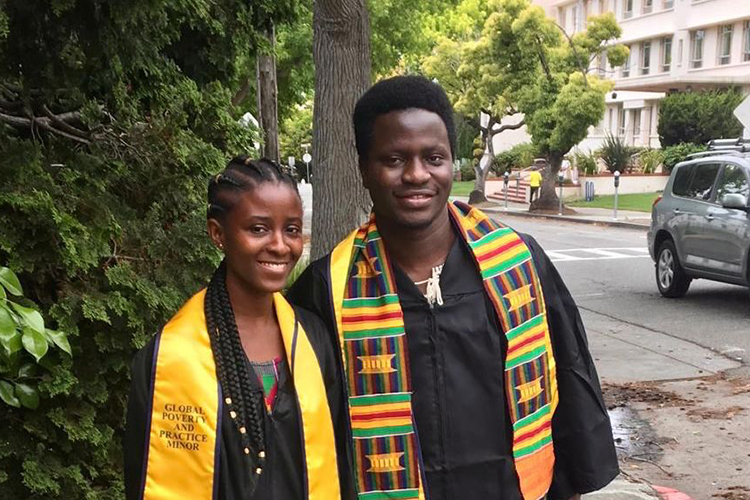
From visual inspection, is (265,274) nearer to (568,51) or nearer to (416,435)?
(416,435)

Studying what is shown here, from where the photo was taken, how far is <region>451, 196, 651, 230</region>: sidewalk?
72.2 ft

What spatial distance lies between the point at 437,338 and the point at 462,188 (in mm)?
40440

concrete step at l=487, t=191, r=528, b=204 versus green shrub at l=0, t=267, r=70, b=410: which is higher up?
green shrub at l=0, t=267, r=70, b=410

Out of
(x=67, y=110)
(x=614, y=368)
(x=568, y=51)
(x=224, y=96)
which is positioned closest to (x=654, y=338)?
(x=614, y=368)

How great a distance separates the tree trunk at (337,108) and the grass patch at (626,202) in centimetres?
2056

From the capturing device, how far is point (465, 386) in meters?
2.03

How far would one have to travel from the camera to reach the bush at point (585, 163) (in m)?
32.5

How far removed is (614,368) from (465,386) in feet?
19.7

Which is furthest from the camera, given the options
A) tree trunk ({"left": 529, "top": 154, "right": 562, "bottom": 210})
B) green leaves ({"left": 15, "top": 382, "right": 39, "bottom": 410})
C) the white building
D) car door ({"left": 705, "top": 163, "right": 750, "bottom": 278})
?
the white building

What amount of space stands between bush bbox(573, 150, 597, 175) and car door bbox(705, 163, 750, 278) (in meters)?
22.9

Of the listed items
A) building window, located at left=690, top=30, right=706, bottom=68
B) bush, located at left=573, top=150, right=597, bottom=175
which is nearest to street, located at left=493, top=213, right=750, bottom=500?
bush, located at left=573, top=150, right=597, bottom=175

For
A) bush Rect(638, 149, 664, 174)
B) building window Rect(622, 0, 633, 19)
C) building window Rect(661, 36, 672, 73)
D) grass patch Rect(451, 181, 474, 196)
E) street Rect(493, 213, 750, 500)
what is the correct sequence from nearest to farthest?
1. street Rect(493, 213, 750, 500)
2. bush Rect(638, 149, 664, 174)
3. grass patch Rect(451, 181, 474, 196)
4. building window Rect(661, 36, 672, 73)
5. building window Rect(622, 0, 633, 19)

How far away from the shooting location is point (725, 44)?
3653 centimetres

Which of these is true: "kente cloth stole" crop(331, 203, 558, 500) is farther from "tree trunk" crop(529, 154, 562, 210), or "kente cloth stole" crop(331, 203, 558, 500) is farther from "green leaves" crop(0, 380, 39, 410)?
"tree trunk" crop(529, 154, 562, 210)
